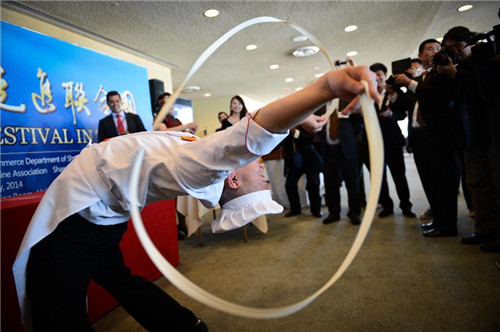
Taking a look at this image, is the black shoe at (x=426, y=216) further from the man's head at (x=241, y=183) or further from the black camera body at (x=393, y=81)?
the man's head at (x=241, y=183)

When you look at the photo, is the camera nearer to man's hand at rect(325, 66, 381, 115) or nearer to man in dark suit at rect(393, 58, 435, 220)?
man in dark suit at rect(393, 58, 435, 220)

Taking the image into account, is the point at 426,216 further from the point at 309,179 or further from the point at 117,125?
the point at 117,125

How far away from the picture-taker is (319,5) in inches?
170

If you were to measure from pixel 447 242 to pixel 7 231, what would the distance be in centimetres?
299

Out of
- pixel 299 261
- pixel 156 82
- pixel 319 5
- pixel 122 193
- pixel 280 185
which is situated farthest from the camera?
pixel 156 82

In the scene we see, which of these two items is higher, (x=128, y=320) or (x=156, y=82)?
(x=156, y=82)

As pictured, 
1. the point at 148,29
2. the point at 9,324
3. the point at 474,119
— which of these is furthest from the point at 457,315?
the point at 148,29

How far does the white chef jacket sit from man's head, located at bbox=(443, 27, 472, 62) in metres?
2.10

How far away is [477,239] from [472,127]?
0.88 meters

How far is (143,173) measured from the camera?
0.80 m

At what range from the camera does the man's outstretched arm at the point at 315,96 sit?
2.01ft

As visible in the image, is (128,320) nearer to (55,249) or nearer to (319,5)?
(55,249)

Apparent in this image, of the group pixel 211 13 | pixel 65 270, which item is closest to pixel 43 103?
pixel 211 13

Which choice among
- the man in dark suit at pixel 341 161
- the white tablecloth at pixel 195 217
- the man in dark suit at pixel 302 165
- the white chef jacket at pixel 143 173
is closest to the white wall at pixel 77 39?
the white tablecloth at pixel 195 217
